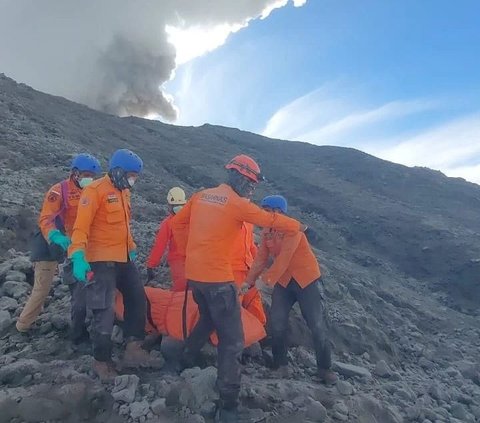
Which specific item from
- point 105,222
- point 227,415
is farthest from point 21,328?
point 227,415

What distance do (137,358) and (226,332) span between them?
1.17 metres

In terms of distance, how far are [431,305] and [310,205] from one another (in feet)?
28.7

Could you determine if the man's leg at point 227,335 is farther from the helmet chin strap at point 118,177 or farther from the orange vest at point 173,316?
the helmet chin strap at point 118,177

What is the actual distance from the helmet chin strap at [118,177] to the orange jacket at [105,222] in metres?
0.04

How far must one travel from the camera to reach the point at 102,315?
4449 mm

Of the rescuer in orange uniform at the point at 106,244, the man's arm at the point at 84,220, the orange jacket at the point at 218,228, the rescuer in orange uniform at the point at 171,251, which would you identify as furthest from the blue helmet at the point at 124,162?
the rescuer in orange uniform at the point at 171,251

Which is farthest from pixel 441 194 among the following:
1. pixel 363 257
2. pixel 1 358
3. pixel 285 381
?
pixel 1 358

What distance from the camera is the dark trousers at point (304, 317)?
528 centimetres

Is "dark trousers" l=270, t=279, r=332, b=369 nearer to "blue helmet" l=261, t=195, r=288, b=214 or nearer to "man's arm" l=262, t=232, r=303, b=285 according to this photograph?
"man's arm" l=262, t=232, r=303, b=285

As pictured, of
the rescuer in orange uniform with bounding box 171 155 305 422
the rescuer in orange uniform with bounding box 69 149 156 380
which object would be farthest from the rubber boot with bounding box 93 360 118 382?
the rescuer in orange uniform with bounding box 171 155 305 422

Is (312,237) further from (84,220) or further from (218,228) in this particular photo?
(84,220)

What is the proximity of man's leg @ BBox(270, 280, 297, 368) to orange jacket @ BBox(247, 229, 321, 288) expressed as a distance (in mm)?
165

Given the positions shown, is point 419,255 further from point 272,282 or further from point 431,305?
point 272,282

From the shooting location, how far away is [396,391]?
20.1ft
